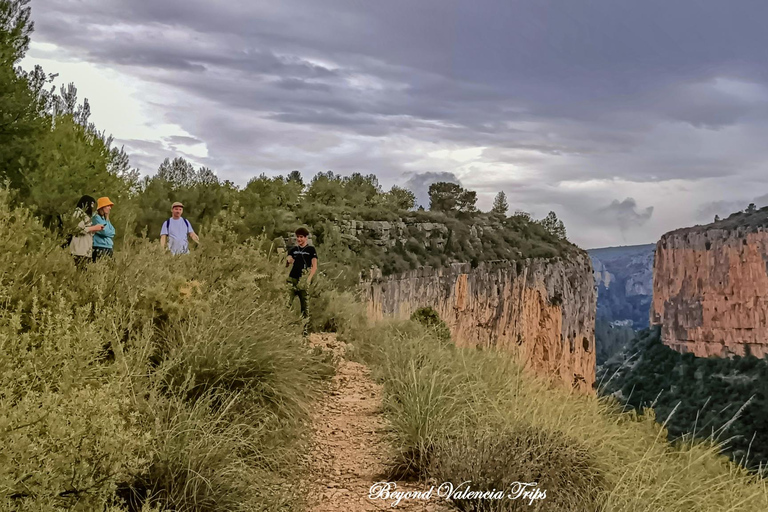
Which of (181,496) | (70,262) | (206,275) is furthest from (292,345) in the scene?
(181,496)

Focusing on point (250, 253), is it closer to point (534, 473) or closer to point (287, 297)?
point (287, 297)

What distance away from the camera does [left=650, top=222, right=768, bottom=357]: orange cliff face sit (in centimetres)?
7138

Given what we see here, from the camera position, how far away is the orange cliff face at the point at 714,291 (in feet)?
234

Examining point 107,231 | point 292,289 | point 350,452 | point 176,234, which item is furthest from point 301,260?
point 350,452

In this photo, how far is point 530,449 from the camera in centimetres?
441

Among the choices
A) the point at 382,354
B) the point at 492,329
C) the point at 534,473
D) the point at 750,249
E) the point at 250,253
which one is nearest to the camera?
the point at 534,473

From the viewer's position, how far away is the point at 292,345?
21.1 ft

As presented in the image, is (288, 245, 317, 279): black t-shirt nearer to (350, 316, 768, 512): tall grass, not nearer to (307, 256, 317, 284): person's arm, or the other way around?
(307, 256, 317, 284): person's arm

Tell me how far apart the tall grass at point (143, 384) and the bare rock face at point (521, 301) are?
20.4 metres

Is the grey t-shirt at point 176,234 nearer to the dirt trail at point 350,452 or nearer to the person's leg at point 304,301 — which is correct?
the person's leg at point 304,301

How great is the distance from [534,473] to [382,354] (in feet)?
13.5

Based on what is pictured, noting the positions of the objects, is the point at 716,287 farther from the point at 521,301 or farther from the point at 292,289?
the point at 292,289

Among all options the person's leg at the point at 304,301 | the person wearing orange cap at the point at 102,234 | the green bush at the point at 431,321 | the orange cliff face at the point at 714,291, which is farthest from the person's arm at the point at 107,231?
the orange cliff face at the point at 714,291

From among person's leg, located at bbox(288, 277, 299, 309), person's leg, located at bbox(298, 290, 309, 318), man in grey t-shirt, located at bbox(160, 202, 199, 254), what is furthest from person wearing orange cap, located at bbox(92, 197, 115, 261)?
person's leg, located at bbox(298, 290, 309, 318)
